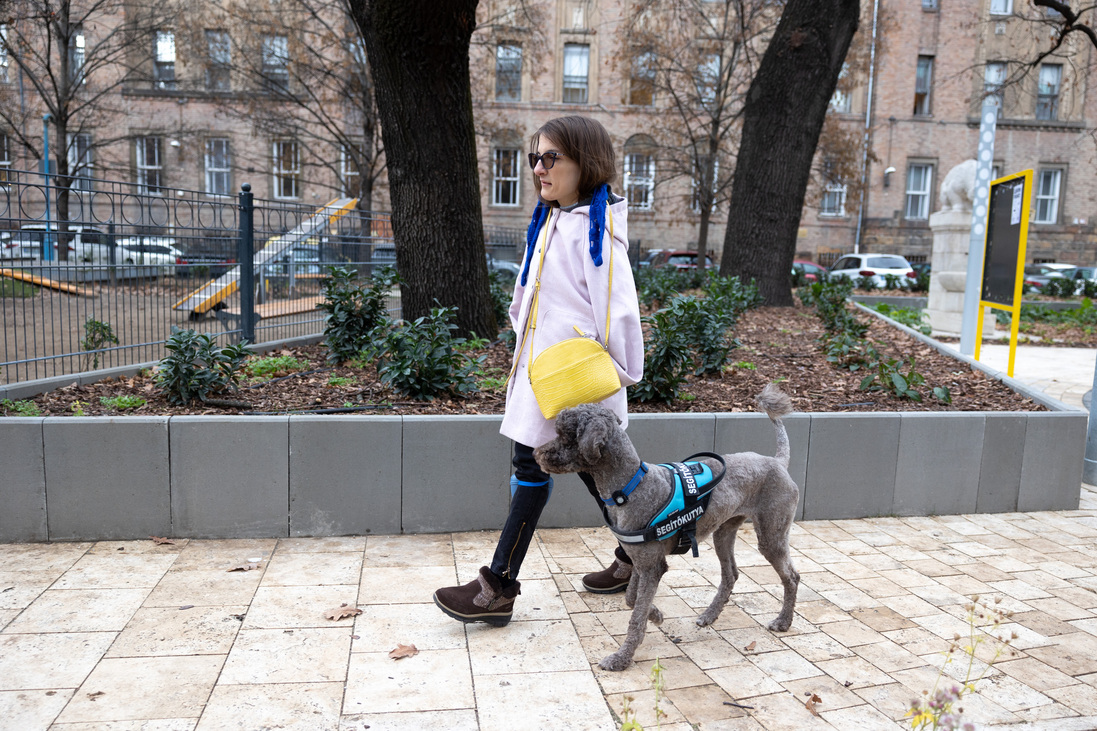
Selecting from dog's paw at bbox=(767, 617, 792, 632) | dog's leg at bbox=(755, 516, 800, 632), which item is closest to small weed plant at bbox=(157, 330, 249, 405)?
dog's leg at bbox=(755, 516, 800, 632)

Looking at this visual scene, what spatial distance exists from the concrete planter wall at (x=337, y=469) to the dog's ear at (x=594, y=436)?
67.2 inches

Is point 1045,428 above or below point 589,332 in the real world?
below

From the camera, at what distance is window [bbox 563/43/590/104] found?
32.8m

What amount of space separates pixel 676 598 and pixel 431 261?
12.2 ft

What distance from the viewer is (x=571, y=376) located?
2.89m

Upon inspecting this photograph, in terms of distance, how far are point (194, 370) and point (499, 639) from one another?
2.78 metres

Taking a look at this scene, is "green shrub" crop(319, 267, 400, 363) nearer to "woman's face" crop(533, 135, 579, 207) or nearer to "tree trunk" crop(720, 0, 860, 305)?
"woman's face" crop(533, 135, 579, 207)

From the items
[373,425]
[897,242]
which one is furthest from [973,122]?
[373,425]

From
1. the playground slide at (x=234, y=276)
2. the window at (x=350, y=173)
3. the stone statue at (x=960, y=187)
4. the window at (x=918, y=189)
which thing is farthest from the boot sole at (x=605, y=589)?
the window at (x=918, y=189)

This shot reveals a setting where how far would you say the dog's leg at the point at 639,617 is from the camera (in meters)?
3.00

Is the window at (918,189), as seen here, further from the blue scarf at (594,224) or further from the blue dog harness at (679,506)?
the blue dog harness at (679,506)

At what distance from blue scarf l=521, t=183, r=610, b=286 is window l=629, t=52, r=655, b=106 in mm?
17177

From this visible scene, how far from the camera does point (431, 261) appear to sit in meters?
6.50

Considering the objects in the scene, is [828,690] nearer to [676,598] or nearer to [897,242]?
[676,598]
